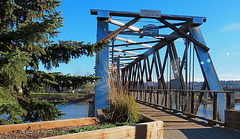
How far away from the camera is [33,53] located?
3463 millimetres

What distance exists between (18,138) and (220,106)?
14.5 feet

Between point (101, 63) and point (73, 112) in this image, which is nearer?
point (101, 63)

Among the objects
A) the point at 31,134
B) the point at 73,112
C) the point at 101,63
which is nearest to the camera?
the point at 31,134

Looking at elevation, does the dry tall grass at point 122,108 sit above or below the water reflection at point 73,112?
above

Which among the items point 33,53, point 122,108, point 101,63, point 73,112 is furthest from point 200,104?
point 73,112

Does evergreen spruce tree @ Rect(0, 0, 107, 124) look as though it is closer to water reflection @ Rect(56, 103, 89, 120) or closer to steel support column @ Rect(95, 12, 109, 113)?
steel support column @ Rect(95, 12, 109, 113)

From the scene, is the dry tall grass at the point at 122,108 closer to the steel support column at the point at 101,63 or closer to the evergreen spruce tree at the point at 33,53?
the evergreen spruce tree at the point at 33,53

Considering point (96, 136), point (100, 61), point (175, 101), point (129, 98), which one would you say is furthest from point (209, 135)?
point (100, 61)

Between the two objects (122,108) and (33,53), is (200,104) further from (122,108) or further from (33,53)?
(33,53)

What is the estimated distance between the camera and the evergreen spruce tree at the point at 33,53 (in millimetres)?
2727

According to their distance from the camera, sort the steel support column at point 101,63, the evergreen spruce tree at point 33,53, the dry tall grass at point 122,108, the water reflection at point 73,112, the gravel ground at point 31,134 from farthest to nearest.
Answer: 1. the water reflection at point 73,112
2. the steel support column at point 101,63
3. the dry tall grass at point 122,108
4. the evergreen spruce tree at point 33,53
5. the gravel ground at point 31,134

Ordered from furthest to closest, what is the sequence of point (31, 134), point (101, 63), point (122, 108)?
point (101, 63) → point (122, 108) → point (31, 134)

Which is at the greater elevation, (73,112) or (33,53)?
(33,53)

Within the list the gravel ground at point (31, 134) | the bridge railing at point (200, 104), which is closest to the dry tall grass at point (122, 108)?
the bridge railing at point (200, 104)
